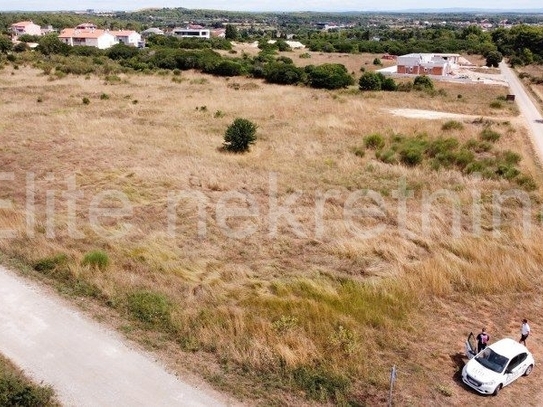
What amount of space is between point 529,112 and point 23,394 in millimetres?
41648

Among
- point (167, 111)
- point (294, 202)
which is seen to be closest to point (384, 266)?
point (294, 202)

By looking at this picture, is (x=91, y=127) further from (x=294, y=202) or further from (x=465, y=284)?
(x=465, y=284)

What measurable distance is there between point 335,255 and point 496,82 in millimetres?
50794

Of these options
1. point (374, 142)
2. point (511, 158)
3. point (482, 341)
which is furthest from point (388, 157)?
point (482, 341)

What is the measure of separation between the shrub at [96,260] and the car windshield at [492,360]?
390 inches

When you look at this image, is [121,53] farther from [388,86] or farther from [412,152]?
[412,152]

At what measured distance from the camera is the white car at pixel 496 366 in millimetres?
10055

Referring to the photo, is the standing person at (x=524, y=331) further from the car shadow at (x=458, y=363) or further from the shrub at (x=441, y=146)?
the shrub at (x=441, y=146)

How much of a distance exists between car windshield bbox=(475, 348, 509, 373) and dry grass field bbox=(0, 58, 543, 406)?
0.56 meters

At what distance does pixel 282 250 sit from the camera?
1608cm

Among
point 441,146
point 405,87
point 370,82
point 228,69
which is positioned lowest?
point 441,146

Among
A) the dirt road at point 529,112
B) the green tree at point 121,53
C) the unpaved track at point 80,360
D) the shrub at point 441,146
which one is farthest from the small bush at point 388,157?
the green tree at point 121,53

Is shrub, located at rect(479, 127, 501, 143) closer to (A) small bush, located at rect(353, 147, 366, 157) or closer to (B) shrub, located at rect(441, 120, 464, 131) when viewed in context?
(B) shrub, located at rect(441, 120, 464, 131)

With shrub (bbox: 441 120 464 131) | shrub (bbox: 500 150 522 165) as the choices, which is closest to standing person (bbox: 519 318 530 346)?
shrub (bbox: 500 150 522 165)
